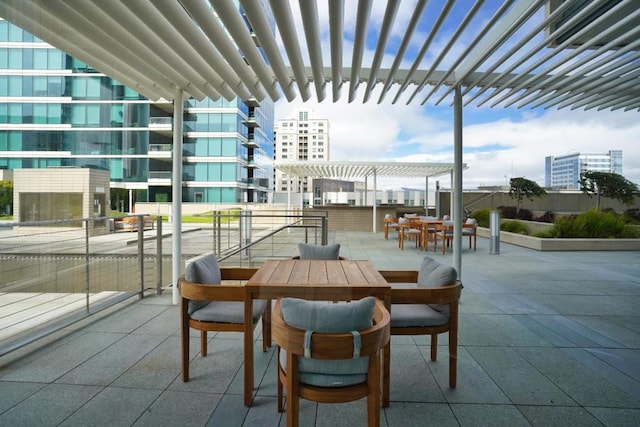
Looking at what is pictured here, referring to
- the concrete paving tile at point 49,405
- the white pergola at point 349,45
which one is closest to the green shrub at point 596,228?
the white pergola at point 349,45

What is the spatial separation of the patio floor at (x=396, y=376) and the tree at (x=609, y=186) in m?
10.3

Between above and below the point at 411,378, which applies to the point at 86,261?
above

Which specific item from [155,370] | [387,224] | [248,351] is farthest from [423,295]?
[387,224]

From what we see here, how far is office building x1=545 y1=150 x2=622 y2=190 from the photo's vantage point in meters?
9.68

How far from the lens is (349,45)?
2982mm

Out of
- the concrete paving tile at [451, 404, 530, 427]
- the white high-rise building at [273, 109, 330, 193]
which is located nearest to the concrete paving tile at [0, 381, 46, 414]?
the concrete paving tile at [451, 404, 530, 427]

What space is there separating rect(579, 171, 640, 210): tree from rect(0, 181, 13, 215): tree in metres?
13.8

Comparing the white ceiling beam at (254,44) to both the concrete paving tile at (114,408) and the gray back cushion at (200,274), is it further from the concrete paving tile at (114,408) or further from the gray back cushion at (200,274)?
the concrete paving tile at (114,408)

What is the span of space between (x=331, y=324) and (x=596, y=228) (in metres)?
9.74

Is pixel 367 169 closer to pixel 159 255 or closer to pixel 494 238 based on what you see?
pixel 494 238

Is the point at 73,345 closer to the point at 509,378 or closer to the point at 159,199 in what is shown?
the point at 159,199

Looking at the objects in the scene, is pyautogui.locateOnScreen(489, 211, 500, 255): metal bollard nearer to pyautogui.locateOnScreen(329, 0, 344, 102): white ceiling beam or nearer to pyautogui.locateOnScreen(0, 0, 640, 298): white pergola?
pyautogui.locateOnScreen(0, 0, 640, 298): white pergola

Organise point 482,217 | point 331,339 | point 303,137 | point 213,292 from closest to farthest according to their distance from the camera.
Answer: point 331,339
point 213,292
point 482,217
point 303,137

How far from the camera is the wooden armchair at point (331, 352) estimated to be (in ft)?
4.82
